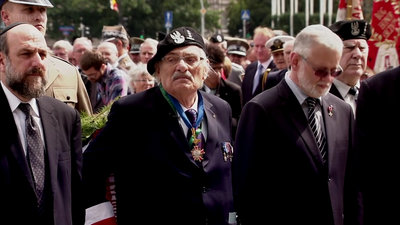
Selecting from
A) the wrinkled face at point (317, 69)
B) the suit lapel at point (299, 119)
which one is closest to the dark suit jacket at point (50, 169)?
the suit lapel at point (299, 119)

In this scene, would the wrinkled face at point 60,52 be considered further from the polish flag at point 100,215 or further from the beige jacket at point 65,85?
the polish flag at point 100,215

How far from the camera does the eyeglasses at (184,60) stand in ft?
16.2

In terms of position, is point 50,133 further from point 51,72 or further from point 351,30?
point 351,30

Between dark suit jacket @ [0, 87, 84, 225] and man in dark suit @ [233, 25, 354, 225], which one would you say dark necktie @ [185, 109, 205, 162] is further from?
dark suit jacket @ [0, 87, 84, 225]

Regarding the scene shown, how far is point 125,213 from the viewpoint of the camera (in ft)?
15.9

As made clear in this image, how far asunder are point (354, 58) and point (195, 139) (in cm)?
178

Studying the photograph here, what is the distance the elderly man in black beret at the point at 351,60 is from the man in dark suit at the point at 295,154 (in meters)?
1.37

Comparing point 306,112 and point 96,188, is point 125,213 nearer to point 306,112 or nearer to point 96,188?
point 96,188

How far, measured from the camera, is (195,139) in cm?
488

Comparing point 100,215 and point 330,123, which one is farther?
point 100,215

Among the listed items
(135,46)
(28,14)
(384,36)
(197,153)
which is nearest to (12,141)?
(197,153)

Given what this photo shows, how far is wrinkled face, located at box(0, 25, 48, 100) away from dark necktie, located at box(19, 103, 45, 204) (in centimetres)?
12

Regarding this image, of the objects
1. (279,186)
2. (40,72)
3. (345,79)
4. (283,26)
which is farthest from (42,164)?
(283,26)

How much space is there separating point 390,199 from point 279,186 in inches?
28.0
